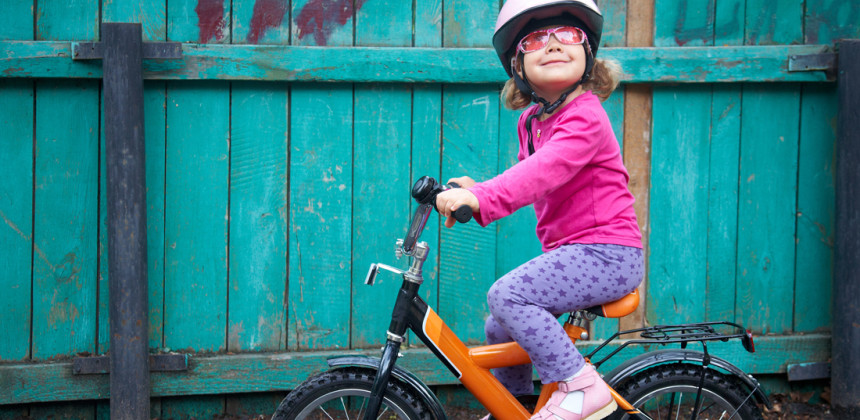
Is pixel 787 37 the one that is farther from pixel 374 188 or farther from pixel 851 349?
pixel 374 188

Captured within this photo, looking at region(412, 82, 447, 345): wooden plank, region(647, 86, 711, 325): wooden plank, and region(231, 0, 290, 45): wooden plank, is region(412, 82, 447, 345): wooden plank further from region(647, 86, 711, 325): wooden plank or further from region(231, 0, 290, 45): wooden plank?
region(647, 86, 711, 325): wooden plank

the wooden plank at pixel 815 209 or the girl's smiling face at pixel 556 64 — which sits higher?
the girl's smiling face at pixel 556 64

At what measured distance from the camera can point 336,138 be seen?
3.33 meters

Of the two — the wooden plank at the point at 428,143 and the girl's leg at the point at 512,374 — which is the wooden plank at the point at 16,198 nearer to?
the wooden plank at the point at 428,143

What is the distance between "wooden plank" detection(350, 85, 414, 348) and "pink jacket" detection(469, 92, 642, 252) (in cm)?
101

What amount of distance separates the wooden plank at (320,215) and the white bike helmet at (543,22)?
1.11 m

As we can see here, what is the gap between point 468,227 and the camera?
3428 mm

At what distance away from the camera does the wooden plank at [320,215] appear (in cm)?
331

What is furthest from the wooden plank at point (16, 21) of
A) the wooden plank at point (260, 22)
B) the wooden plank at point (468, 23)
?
the wooden plank at point (468, 23)

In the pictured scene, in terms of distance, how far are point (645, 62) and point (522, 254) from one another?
95cm

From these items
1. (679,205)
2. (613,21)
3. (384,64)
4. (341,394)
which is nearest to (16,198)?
(384,64)

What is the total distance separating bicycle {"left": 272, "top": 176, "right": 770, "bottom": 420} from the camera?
2211 millimetres

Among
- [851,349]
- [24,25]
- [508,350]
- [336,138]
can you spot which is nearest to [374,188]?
[336,138]

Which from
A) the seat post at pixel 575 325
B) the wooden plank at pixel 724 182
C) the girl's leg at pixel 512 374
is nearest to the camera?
the seat post at pixel 575 325
